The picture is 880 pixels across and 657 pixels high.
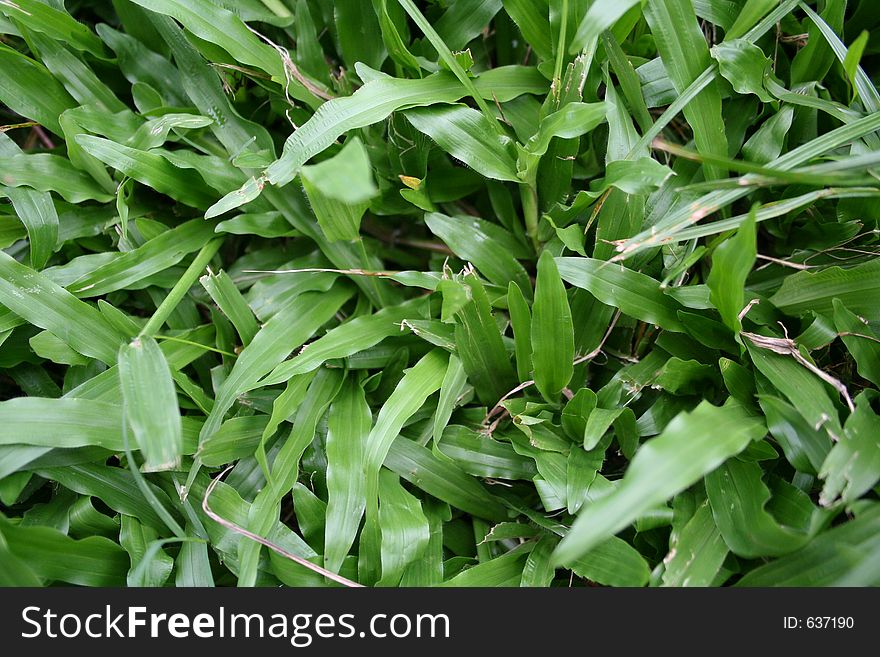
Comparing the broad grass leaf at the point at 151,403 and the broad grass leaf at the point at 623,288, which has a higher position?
the broad grass leaf at the point at 623,288

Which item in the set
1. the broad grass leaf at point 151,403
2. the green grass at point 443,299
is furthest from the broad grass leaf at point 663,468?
the broad grass leaf at point 151,403

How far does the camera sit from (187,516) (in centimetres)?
89

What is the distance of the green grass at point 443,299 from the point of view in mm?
792

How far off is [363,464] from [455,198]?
43 centimetres

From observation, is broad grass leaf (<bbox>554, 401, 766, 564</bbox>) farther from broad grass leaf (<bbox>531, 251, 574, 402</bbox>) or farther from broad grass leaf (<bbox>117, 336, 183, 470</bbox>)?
broad grass leaf (<bbox>117, 336, 183, 470</bbox>)

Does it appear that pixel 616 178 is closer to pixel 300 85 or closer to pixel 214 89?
pixel 300 85

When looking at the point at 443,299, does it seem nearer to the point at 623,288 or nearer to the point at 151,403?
the point at 623,288

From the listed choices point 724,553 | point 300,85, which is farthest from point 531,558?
point 300,85

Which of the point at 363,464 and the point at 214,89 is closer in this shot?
the point at 363,464

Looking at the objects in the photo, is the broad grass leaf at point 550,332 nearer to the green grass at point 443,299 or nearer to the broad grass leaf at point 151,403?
the green grass at point 443,299

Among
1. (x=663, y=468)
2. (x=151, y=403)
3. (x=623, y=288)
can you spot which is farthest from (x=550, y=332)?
(x=151, y=403)

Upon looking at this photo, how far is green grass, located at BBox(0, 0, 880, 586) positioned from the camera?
0.79 m

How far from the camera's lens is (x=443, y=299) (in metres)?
0.82

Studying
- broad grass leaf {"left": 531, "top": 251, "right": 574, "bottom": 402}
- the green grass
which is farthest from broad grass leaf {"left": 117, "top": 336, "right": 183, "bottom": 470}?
broad grass leaf {"left": 531, "top": 251, "right": 574, "bottom": 402}
